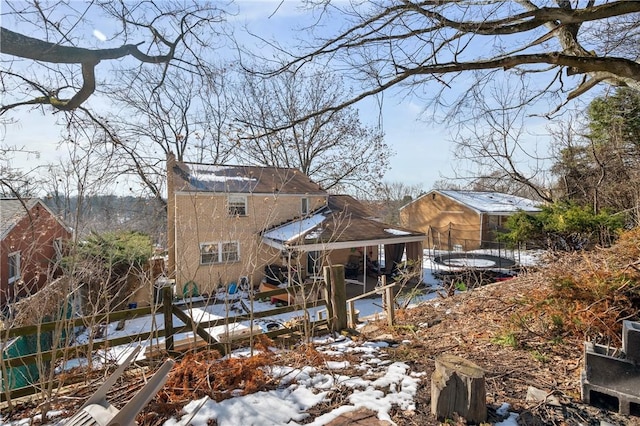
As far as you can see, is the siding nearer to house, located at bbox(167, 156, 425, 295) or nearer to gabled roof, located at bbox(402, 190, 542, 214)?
gabled roof, located at bbox(402, 190, 542, 214)

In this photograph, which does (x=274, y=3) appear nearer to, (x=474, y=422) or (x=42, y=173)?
(x=42, y=173)

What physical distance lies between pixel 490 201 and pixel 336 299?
76.1ft

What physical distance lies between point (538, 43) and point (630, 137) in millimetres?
10172

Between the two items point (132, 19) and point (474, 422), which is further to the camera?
point (132, 19)

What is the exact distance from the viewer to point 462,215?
23.6 m

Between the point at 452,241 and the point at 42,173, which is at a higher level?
the point at 42,173

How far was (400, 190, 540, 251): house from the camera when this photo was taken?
22270 millimetres

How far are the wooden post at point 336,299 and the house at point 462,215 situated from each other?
17.8m

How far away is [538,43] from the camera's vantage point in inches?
206

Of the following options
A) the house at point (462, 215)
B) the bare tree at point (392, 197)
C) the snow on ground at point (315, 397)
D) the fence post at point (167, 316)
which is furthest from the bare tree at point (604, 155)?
the bare tree at point (392, 197)

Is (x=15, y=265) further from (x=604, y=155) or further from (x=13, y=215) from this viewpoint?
(x=604, y=155)

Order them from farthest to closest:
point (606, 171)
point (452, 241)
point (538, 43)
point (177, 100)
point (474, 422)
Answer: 1. point (452, 241)
2. point (177, 100)
3. point (606, 171)
4. point (538, 43)
5. point (474, 422)

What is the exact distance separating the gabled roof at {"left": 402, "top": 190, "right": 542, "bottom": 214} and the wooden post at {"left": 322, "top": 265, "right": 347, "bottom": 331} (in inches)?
765

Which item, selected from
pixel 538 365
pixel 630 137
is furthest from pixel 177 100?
pixel 630 137
